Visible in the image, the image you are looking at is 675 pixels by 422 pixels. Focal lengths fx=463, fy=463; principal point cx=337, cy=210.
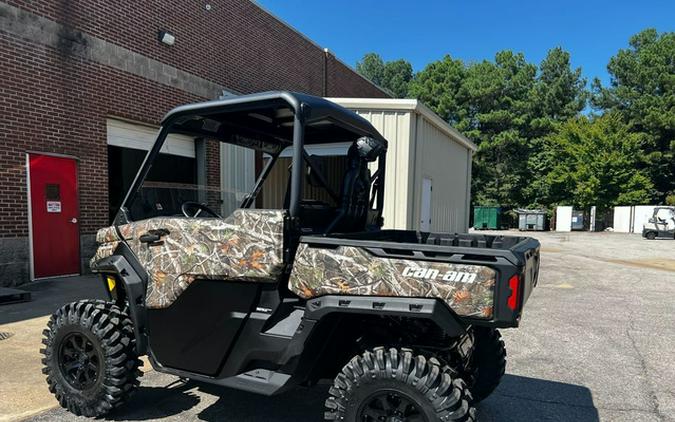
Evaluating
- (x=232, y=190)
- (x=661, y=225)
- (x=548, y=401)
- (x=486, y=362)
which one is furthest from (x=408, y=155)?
(x=661, y=225)

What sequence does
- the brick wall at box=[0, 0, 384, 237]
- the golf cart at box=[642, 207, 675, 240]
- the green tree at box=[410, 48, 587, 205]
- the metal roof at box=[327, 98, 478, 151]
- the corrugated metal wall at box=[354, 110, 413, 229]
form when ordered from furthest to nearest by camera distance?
the green tree at box=[410, 48, 587, 205] → the golf cart at box=[642, 207, 675, 240] → the corrugated metal wall at box=[354, 110, 413, 229] → the metal roof at box=[327, 98, 478, 151] → the brick wall at box=[0, 0, 384, 237]

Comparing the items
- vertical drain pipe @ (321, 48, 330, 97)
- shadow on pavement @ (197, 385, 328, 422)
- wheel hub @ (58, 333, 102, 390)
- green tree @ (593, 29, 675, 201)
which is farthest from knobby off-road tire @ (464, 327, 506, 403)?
green tree @ (593, 29, 675, 201)

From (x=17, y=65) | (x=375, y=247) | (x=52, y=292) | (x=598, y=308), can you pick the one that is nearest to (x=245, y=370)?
(x=375, y=247)

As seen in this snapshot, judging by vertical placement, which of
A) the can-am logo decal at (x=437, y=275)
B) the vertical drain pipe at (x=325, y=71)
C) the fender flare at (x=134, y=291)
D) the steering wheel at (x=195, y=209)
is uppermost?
the vertical drain pipe at (x=325, y=71)

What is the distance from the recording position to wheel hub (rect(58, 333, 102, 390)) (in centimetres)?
332

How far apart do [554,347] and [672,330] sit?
218 cm

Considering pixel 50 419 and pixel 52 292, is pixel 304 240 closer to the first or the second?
pixel 50 419

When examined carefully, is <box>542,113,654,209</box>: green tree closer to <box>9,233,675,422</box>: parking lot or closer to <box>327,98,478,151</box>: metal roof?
<box>9,233,675,422</box>: parking lot

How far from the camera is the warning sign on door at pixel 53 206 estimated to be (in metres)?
Result: 8.42

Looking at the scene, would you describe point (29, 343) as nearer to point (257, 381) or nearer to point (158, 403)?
point (158, 403)

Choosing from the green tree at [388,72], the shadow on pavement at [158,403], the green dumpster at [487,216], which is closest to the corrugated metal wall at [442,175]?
the shadow on pavement at [158,403]

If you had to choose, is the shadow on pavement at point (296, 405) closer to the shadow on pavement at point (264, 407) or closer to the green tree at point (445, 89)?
the shadow on pavement at point (264, 407)

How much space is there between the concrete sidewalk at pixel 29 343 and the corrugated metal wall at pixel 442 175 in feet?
21.8

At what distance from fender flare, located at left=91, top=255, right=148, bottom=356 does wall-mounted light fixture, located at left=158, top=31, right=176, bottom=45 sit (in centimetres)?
849
